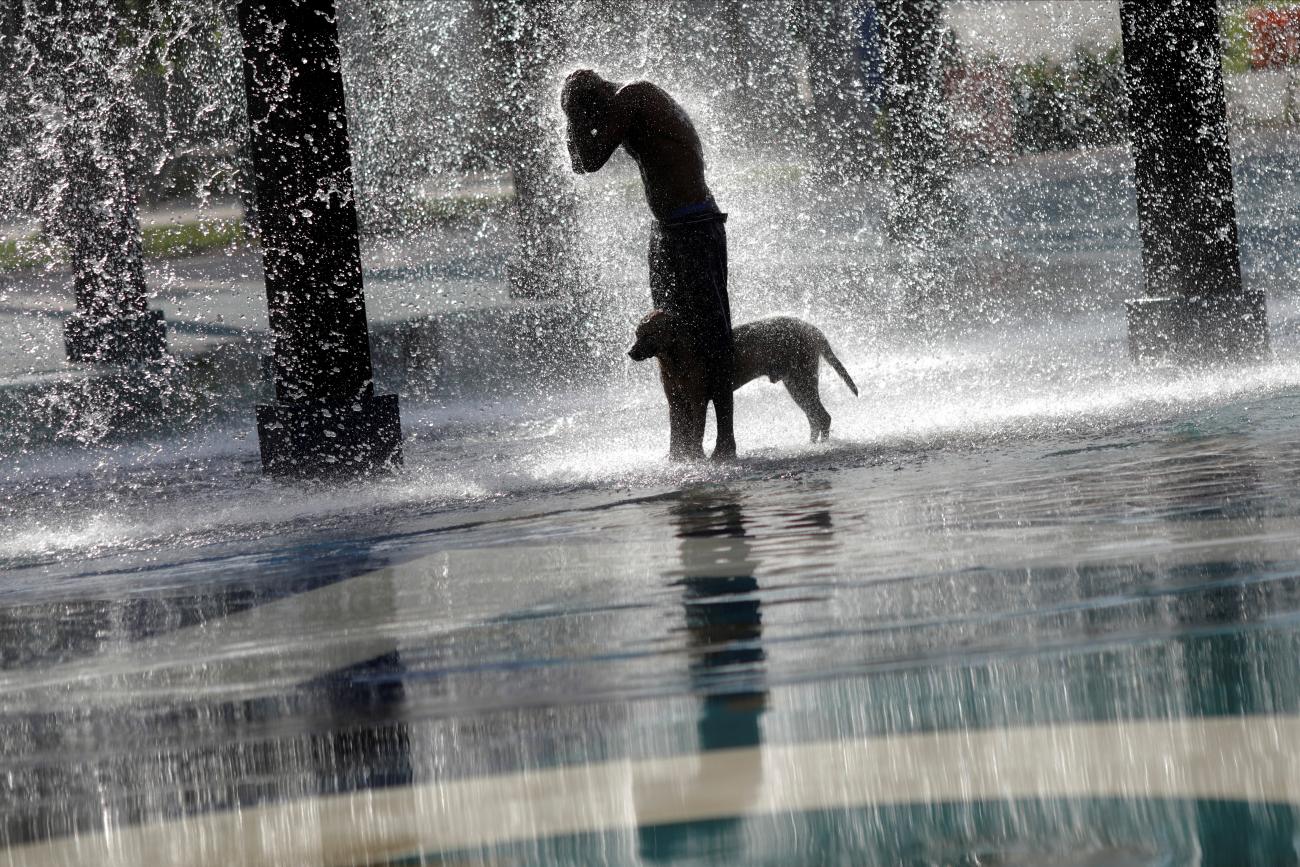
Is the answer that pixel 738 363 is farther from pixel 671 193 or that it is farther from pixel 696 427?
pixel 671 193

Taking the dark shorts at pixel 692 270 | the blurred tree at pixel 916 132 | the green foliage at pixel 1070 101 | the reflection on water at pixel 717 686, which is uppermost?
the green foliage at pixel 1070 101

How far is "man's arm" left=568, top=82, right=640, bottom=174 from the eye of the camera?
673 centimetres

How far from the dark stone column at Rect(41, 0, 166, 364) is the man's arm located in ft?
21.3

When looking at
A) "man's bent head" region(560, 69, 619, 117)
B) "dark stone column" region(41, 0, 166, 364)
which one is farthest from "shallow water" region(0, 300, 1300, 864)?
"dark stone column" region(41, 0, 166, 364)

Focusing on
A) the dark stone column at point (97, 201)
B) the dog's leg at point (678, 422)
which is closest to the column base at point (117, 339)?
the dark stone column at point (97, 201)

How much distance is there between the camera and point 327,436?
7.57 meters

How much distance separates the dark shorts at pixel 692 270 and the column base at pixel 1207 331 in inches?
143

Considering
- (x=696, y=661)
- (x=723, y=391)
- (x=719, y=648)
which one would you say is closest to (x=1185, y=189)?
(x=723, y=391)

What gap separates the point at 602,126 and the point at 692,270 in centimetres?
65

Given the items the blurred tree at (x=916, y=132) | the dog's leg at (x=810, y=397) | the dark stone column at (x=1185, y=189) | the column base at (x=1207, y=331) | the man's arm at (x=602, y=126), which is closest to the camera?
the man's arm at (x=602, y=126)

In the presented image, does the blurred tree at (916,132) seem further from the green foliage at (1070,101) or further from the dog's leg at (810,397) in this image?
the dog's leg at (810,397)

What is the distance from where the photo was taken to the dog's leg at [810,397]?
24.0ft

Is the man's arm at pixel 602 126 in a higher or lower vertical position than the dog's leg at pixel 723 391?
higher

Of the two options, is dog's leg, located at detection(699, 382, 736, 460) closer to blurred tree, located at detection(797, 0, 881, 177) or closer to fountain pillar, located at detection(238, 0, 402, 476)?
fountain pillar, located at detection(238, 0, 402, 476)
